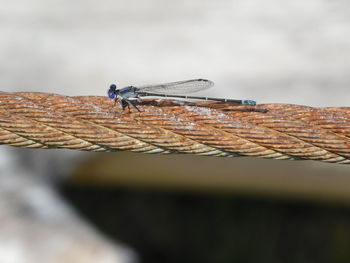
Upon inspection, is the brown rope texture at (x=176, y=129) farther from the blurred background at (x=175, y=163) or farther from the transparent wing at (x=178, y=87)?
the blurred background at (x=175, y=163)

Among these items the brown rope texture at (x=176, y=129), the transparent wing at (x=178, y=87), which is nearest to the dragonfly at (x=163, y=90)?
the transparent wing at (x=178, y=87)

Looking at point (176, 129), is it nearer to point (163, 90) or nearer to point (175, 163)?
point (163, 90)

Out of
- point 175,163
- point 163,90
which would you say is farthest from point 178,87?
point 175,163

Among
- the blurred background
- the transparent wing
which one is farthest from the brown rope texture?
the blurred background

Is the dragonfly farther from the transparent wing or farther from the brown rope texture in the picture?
the brown rope texture

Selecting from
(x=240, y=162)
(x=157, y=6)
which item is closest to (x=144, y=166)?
(x=240, y=162)

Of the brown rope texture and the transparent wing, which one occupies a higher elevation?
the transparent wing
